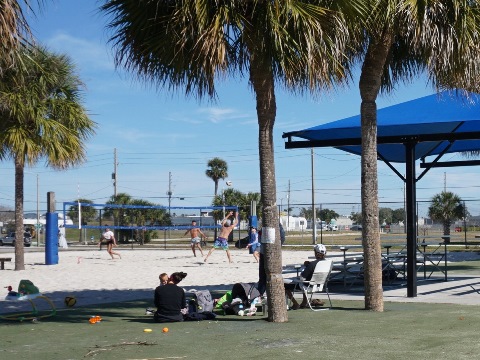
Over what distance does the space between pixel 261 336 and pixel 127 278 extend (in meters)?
11.0

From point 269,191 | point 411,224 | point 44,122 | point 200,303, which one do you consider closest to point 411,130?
point 411,224

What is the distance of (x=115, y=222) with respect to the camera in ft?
173

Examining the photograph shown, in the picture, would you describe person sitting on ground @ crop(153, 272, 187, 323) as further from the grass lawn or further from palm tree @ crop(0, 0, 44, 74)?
palm tree @ crop(0, 0, 44, 74)

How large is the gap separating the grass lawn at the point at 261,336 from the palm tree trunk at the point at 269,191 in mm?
386

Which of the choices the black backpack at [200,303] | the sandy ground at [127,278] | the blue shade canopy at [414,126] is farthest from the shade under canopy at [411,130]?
the black backpack at [200,303]

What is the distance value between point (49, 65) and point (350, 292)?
11.4 meters

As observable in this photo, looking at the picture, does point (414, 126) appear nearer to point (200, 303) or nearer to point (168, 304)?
point (200, 303)

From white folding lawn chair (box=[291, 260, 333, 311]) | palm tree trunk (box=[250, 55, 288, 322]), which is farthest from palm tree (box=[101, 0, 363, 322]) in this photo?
white folding lawn chair (box=[291, 260, 333, 311])

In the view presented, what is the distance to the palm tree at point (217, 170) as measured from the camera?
3088 inches

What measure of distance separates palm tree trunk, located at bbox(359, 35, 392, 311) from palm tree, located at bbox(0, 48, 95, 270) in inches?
454

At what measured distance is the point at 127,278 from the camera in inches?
815

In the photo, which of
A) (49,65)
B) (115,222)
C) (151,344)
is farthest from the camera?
(115,222)

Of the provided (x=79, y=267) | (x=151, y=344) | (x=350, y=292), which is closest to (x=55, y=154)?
(x=79, y=267)

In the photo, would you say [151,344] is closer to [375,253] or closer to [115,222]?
[375,253]
